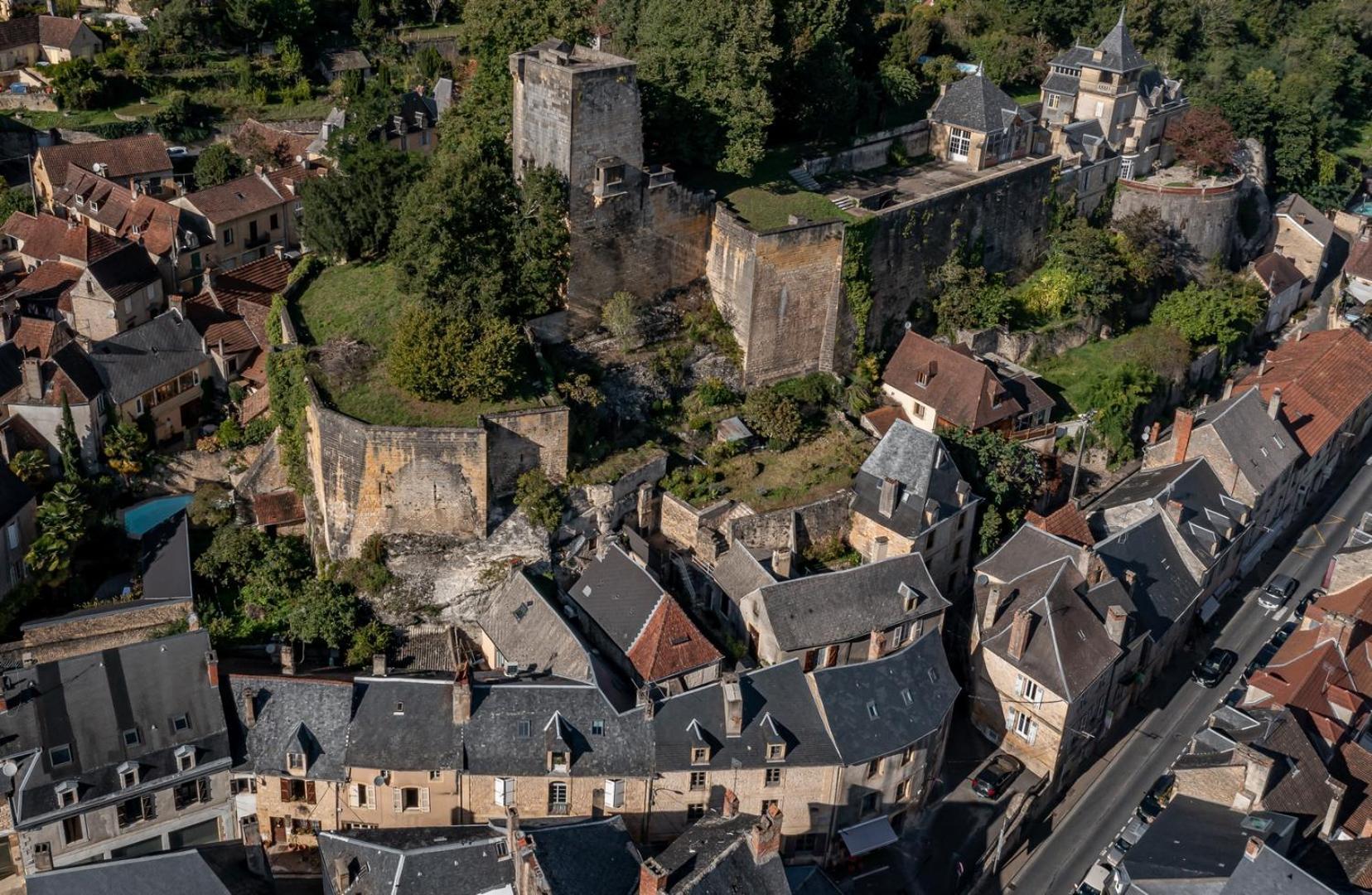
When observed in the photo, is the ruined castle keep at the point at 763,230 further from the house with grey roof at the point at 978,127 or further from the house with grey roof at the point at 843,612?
the house with grey roof at the point at 843,612

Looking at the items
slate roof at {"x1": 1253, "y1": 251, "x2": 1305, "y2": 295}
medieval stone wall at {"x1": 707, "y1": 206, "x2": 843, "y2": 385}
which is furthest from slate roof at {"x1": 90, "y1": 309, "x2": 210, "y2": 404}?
slate roof at {"x1": 1253, "y1": 251, "x2": 1305, "y2": 295}

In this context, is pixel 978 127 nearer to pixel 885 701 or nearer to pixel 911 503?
pixel 911 503

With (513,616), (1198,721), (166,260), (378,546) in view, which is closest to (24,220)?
(166,260)

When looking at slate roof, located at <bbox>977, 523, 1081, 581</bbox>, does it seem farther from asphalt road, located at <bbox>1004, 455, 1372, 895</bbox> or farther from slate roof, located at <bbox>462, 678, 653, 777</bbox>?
slate roof, located at <bbox>462, 678, 653, 777</bbox>

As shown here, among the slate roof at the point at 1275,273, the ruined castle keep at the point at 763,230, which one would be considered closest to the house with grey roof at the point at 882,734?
the ruined castle keep at the point at 763,230

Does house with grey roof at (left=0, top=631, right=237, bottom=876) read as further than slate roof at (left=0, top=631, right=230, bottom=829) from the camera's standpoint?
No

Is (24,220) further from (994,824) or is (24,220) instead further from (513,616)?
(994,824)

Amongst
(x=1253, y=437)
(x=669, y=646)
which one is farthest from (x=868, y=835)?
(x=1253, y=437)
